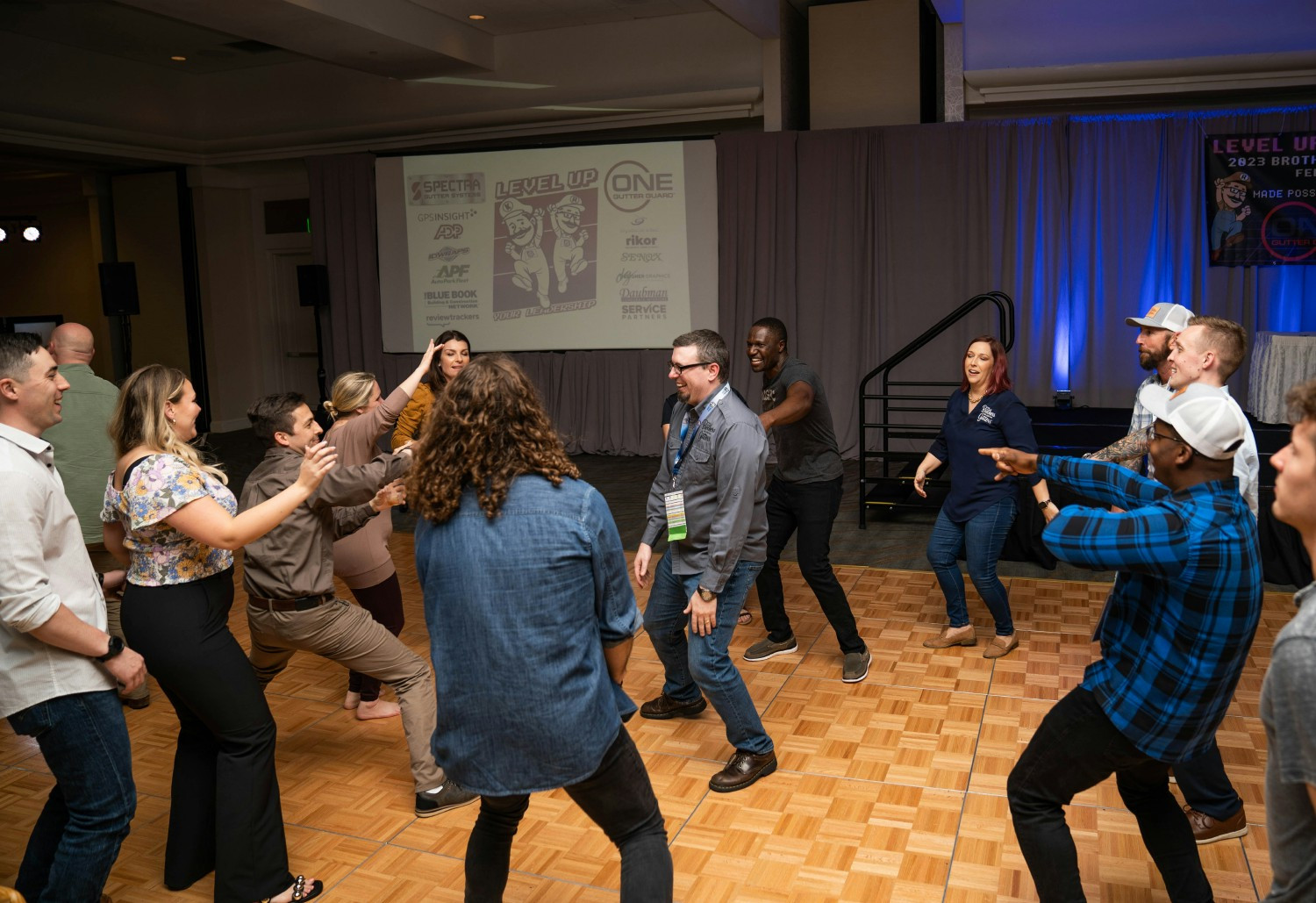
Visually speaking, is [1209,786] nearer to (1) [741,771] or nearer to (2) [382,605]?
(1) [741,771]

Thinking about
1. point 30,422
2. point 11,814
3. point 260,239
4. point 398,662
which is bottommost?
point 11,814

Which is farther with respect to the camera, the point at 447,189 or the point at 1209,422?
the point at 447,189

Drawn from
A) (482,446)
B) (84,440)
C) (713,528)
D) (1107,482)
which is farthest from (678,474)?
(84,440)

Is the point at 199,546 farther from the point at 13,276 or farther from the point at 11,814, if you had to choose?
the point at 13,276

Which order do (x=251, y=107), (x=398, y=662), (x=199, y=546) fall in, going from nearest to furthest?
(x=199, y=546), (x=398, y=662), (x=251, y=107)

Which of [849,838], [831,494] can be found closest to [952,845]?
[849,838]

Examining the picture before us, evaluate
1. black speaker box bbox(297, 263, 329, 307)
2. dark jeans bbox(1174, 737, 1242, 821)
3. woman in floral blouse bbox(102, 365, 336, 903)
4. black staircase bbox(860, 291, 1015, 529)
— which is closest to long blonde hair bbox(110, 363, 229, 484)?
woman in floral blouse bbox(102, 365, 336, 903)

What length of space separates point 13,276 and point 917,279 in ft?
47.1

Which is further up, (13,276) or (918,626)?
(13,276)

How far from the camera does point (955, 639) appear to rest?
4.72 metres

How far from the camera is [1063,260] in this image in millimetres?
8930

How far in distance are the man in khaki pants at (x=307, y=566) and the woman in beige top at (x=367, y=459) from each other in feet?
1.65

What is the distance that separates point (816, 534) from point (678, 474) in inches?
44.2

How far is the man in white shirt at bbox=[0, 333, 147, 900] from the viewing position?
2.24 meters
